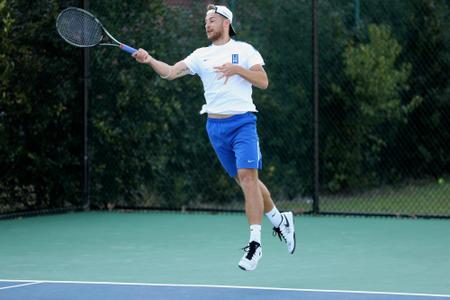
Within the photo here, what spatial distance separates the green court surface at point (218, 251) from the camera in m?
7.64

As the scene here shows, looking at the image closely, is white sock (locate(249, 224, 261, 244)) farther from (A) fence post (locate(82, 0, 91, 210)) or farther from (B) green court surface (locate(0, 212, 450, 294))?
(A) fence post (locate(82, 0, 91, 210))

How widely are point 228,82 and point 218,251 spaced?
1.90 m

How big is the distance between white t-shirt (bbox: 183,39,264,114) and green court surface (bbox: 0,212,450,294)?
118cm

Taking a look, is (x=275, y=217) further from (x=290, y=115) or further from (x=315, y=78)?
(x=290, y=115)

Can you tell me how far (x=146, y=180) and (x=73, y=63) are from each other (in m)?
1.54

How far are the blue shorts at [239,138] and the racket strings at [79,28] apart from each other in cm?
183

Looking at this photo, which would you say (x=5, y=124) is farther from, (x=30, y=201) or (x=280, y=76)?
(x=280, y=76)

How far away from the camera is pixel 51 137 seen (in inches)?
478

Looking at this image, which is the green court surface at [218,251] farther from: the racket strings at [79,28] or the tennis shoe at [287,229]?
the racket strings at [79,28]

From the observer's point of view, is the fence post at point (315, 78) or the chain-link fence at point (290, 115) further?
the chain-link fence at point (290, 115)

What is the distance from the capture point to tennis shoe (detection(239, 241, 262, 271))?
738 centimetres

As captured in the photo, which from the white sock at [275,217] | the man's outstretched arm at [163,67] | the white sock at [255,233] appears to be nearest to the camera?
the white sock at [255,233]

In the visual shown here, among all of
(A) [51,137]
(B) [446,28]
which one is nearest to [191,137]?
(A) [51,137]

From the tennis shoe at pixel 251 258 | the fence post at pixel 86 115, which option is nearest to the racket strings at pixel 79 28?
the tennis shoe at pixel 251 258
